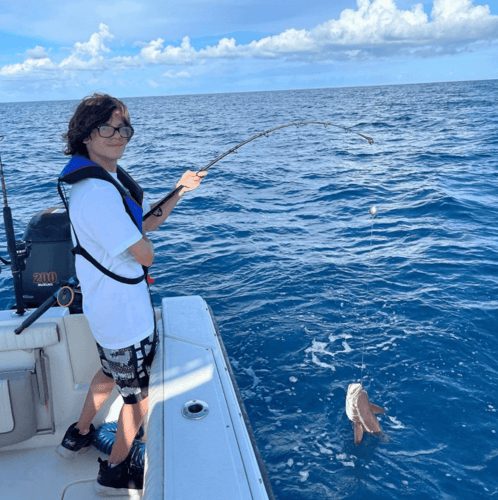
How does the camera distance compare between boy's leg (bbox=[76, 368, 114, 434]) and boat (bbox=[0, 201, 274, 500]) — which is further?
boy's leg (bbox=[76, 368, 114, 434])

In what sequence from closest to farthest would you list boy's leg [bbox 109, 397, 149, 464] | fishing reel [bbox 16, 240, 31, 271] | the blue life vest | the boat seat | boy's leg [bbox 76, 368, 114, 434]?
the blue life vest, boy's leg [bbox 109, 397, 149, 464], boy's leg [bbox 76, 368, 114, 434], the boat seat, fishing reel [bbox 16, 240, 31, 271]

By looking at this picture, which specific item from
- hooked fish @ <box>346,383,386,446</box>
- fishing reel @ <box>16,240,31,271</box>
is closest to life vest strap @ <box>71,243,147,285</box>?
fishing reel @ <box>16,240,31,271</box>

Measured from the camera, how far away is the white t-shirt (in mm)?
1830

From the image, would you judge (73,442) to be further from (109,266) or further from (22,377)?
(109,266)

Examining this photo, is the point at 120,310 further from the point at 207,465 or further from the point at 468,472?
the point at 468,472

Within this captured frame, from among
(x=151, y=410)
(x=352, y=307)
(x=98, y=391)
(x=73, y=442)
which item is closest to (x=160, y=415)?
(x=151, y=410)

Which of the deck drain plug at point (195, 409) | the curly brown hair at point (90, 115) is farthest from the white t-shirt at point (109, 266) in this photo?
the deck drain plug at point (195, 409)

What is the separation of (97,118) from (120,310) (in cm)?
82

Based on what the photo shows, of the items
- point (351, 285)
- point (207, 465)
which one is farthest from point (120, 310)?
point (351, 285)

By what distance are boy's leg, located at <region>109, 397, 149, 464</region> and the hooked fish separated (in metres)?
1.84

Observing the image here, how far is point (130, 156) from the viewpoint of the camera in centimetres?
1880

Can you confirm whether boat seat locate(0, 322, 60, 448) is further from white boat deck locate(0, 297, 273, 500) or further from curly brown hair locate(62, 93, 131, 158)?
curly brown hair locate(62, 93, 131, 158)

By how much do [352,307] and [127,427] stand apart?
378cm

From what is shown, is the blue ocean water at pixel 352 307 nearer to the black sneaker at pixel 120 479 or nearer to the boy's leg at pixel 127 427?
the black sneaker at pixel 120 479
